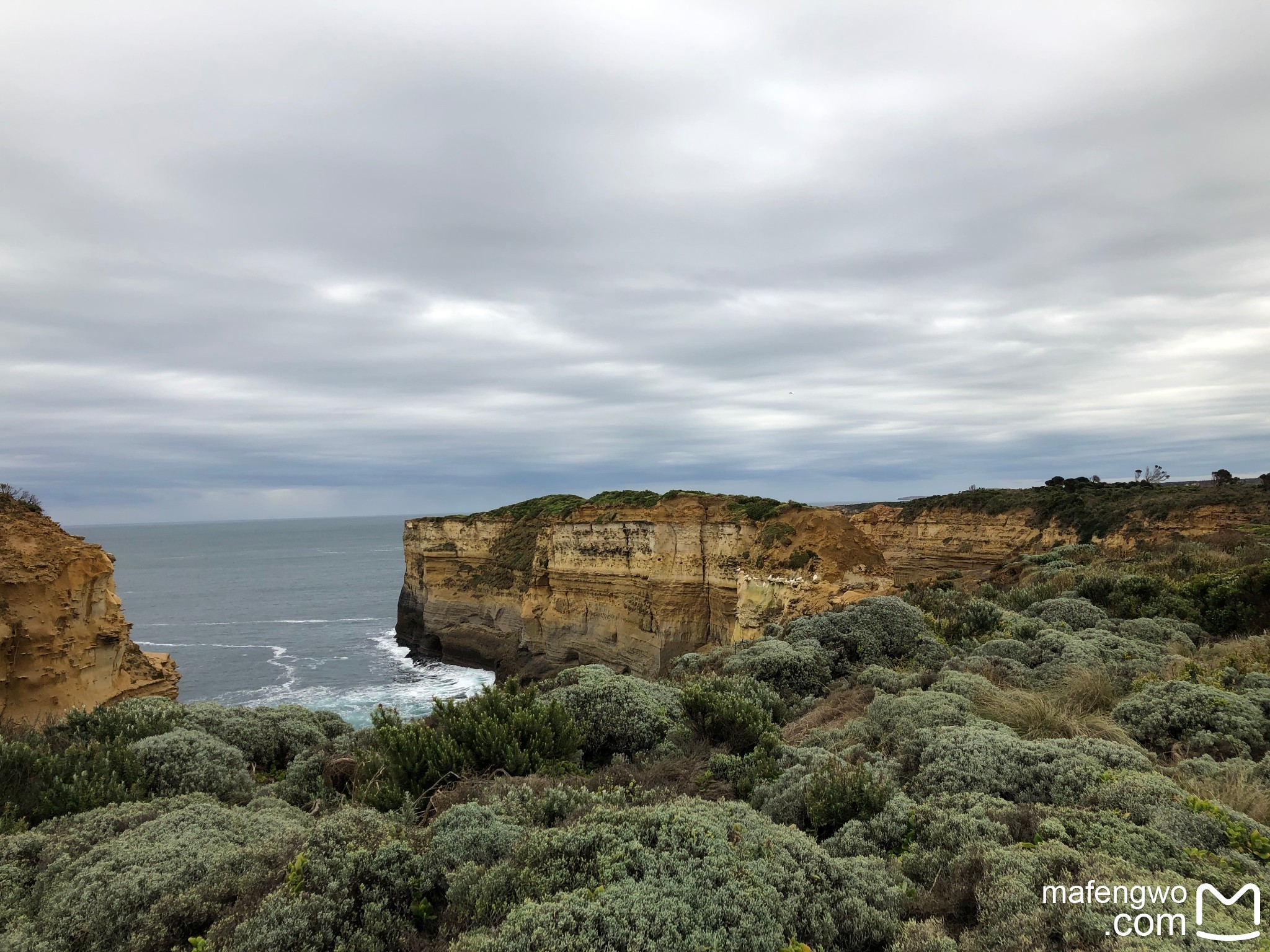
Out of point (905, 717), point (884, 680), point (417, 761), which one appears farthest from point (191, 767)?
point (884, 680)

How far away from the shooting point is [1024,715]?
6.66 meters

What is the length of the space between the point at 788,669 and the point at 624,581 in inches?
963

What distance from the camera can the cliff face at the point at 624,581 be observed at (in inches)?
973

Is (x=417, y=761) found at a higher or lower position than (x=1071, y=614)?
lower

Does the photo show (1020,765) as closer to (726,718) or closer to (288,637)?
(726,718)

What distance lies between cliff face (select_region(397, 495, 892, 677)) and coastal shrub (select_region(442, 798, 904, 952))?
16696mm

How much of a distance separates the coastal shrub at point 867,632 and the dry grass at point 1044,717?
4206mm

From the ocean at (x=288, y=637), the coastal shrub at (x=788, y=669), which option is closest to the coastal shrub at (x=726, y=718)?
the coastal shrub at (x=788, y=669)

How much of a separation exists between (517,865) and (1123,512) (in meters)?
44.1

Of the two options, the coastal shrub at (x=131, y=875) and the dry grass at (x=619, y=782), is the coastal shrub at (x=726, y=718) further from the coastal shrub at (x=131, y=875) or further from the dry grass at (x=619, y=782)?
the coastal shrub at (x=131, y=875)

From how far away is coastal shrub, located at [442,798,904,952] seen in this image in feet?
9.81

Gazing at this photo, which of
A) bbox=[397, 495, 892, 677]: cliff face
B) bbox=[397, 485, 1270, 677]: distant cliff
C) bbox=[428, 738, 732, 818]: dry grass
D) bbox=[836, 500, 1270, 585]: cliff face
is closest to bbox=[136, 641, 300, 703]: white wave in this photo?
bbox=[397, 485, 1270, 677]: distant cliff

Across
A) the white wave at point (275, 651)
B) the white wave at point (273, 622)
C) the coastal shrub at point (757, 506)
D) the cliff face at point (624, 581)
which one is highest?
the coastal shrub at point (757, 506)

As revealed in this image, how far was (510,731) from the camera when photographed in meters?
6.64
